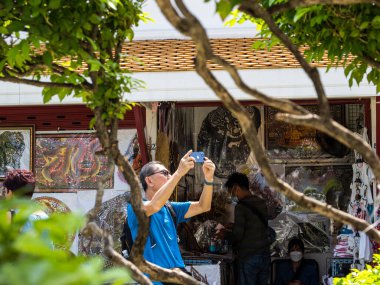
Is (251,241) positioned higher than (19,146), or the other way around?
(19,146)

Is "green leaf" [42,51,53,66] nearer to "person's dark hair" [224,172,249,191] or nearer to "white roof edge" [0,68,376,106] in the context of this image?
"white roof edge" [0,68,376,106]

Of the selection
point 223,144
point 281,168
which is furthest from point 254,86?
point 281,168

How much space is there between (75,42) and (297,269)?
598 cm

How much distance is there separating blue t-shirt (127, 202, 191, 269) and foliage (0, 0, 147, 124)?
5.52 ft

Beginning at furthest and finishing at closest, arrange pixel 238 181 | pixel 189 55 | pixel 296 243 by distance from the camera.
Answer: pixel 296 243 → pixel 238 181 → pixel 189 55

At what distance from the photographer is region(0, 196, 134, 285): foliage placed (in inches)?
46.1

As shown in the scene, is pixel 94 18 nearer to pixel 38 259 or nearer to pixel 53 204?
pixel 38 259

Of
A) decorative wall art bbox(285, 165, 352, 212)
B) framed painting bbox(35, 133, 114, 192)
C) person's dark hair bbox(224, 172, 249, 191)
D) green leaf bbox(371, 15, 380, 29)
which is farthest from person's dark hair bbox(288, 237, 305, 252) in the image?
green leaf bbox(371, 15, 380, 29)

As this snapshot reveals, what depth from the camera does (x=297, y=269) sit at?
8.83 m

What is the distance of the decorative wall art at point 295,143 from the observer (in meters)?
8.88

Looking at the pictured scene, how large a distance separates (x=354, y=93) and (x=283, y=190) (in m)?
4.80

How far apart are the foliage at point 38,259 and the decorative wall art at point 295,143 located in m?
7.61

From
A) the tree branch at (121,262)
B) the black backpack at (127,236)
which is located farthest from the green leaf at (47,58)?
the black backpack at (127,236)

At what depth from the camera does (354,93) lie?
7484 mm
